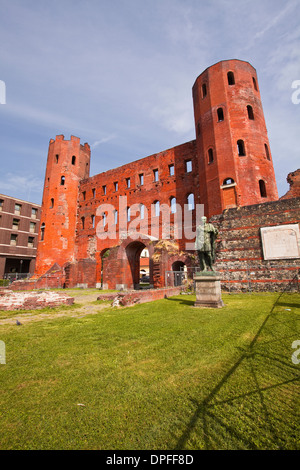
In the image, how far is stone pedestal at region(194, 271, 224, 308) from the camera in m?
7.24

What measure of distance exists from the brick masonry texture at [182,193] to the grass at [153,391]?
973 centimetres

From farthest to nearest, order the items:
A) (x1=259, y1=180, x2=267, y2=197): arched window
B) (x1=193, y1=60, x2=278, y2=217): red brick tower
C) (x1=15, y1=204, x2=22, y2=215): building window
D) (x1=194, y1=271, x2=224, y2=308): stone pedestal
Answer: (x1=15, y1=204, x2=22, y2=215): building window < (x1=259, y1=180, x2=267, y2=197): arched window < (x1=193, y1=60, x2=278, y2=217): red brick tower < (x1=194, y1=271, x2=224, y2=308): stone pedestal

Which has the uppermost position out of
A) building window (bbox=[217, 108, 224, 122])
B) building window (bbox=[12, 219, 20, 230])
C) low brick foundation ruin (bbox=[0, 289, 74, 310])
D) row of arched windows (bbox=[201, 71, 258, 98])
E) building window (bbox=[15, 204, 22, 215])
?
row of arched windows (bbox=[201, 71, 258, 98])

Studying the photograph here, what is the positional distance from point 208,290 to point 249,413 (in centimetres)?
567

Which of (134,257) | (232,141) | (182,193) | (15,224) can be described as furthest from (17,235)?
(232,141)

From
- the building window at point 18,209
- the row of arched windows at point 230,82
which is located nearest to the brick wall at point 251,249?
the row of arched windows at point 230,82

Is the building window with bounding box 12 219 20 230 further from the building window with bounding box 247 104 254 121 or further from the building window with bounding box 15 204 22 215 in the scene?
the building window with bounding box 247 104 254 121

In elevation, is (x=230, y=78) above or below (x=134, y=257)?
above

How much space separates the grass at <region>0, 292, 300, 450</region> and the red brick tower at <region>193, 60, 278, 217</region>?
12.8 metres

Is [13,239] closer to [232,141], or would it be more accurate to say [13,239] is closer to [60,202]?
[60,202]

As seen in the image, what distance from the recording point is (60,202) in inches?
1060

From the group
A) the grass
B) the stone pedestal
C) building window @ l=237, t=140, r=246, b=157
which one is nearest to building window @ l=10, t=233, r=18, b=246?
building window @ l=237, t=140, r=246, b=157

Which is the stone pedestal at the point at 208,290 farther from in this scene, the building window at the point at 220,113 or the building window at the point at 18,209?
the building window at the point at 18,209
